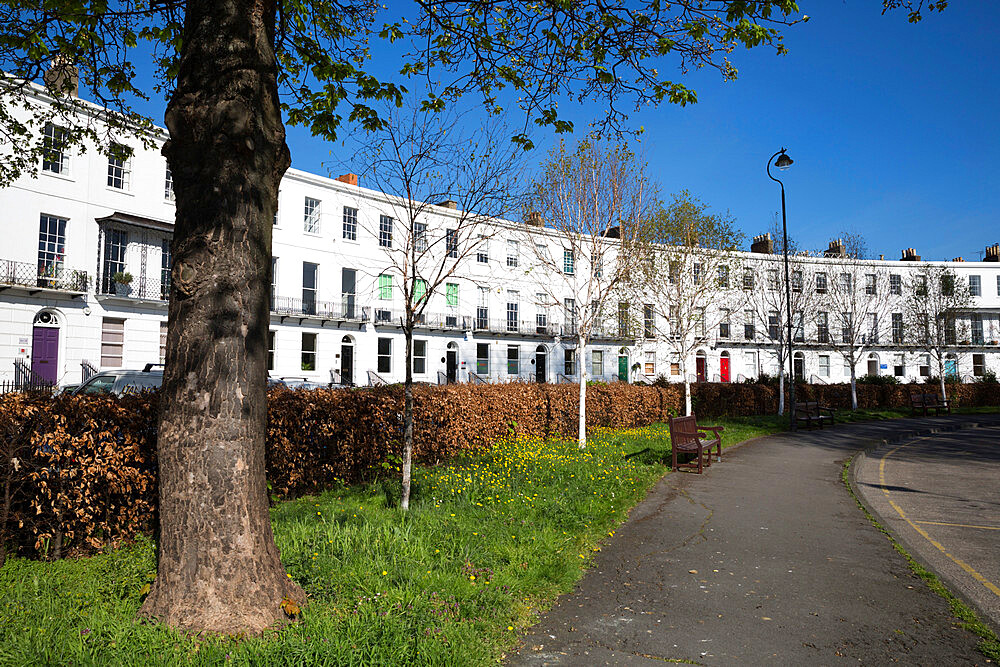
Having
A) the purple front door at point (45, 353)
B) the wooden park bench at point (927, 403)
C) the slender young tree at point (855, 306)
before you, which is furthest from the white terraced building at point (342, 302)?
the wooden park bench at point (927, 403)

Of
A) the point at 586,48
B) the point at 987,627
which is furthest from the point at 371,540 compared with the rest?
the point at 586,48

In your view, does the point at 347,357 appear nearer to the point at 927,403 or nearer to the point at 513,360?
the point at 513,360

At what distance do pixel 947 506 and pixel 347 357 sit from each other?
29.1 m

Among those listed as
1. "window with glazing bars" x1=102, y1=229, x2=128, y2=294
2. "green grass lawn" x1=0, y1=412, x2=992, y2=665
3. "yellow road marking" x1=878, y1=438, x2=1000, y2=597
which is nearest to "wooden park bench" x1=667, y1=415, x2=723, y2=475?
"yellow road marking" x1=878, y1=438, x2=1000, y2=597

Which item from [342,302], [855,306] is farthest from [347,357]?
[855,306]

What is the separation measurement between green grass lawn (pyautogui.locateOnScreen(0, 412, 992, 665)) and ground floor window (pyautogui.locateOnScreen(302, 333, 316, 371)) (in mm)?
24822

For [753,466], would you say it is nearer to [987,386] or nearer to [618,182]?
[618,182]

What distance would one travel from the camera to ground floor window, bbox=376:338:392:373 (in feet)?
114

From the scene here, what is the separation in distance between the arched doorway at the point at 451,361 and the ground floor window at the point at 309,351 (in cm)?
854

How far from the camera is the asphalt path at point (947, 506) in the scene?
5.64 metres

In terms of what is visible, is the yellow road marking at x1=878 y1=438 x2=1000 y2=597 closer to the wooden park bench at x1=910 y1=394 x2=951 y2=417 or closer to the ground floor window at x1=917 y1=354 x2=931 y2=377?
the wooden park bench at x1=910 y1=394 x2=951 y2=417

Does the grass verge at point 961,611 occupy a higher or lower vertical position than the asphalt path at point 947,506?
higher

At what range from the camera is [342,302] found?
33188mm

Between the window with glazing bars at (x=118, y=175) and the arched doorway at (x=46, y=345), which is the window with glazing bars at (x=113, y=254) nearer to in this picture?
the window with glazing bars at (x=118, y=175)
